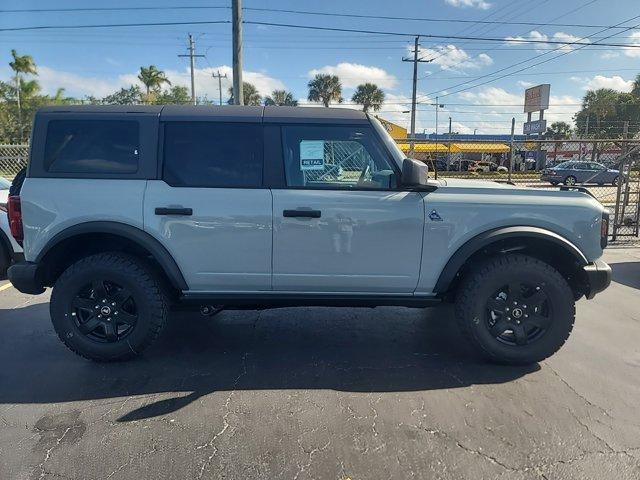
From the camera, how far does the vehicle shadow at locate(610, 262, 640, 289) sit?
6.18 meters

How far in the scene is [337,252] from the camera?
3463 millimetres

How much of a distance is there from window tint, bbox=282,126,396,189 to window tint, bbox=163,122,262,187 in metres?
0.26

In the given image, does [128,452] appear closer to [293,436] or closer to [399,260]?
[293,436]

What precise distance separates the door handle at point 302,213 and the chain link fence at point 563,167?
146 cm

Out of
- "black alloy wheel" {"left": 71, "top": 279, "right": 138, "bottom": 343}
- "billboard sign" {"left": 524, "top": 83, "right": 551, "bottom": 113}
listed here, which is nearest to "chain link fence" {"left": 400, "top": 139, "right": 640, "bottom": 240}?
"black alloy wheel" {"left": 71, "top": 279, "right": 138, "bottom": 343}

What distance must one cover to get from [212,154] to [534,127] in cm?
4969

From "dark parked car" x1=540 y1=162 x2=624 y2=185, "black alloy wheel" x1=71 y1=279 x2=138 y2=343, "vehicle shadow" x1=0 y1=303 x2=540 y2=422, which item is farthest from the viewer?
"dark parked car" x1=540 y1=162 x2=624 y2=185

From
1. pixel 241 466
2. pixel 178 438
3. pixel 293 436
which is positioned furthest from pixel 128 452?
pixel 293 436

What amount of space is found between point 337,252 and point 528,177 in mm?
27189

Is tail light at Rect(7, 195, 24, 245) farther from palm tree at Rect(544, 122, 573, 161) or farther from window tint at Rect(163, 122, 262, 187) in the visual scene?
palm tree at Rect(544, 122, 573, 161)

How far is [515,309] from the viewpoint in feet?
11.6

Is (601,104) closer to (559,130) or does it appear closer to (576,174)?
(559,130)

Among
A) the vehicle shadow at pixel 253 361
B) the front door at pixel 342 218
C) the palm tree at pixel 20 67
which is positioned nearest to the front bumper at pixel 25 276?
the vehicle shadow at pixel 253 361

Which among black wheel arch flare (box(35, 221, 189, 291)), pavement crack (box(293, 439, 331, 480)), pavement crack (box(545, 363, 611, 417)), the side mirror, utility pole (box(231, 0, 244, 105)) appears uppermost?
utility pole (box(231, 0, 244, 105))
